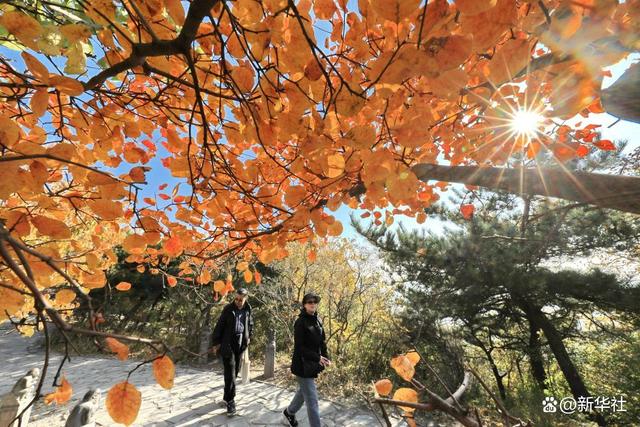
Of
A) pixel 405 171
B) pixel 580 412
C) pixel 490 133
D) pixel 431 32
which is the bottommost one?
pixel 580 412

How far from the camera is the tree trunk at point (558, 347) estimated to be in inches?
206

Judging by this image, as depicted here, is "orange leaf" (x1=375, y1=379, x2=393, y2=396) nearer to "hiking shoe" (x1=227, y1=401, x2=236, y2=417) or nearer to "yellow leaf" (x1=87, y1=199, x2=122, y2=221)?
"yellow leaf" (x1=87, y1=199, x2=122, y2=221)

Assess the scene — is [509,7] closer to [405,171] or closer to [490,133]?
[405,171]

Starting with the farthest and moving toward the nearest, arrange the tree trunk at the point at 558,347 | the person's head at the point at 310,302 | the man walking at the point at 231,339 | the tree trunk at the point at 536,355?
the tree trunk at the point at 536,355 → the tree trunk at the point at 558,347 → the man walking at the point at 231,339 → the person's head at the point at 310,302

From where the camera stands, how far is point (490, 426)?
450 centimetres

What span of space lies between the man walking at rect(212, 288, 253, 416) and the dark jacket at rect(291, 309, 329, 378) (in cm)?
108

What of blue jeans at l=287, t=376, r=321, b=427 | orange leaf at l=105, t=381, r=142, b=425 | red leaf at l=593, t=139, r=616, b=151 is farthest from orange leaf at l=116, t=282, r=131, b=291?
red leaf at l=593, t=139, r=616, b=151

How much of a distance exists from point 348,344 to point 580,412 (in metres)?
4.12

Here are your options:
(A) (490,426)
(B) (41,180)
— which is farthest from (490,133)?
(A) (490,426)

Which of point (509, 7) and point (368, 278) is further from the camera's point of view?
point (368, 278)

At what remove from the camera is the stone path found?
4.09 m

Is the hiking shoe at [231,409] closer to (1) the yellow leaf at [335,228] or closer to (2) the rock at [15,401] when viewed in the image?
(2) the rock at [15,401]

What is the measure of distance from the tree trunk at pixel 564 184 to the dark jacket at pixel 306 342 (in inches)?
98.5

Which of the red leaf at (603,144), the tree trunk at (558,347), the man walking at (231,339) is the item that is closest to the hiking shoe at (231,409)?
the man walking at (231,339)
